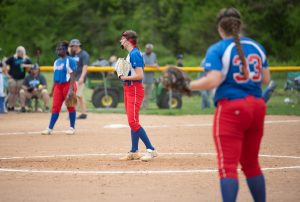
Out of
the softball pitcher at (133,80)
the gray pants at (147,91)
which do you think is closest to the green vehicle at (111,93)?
the gray pants at (147,91)

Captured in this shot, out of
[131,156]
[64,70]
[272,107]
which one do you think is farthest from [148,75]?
[131,156]

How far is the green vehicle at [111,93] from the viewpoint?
25047 millimetres

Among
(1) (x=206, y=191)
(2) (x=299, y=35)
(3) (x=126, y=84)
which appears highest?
(2) (x=299, y=35)

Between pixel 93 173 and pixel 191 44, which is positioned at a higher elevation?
pixel 191 44

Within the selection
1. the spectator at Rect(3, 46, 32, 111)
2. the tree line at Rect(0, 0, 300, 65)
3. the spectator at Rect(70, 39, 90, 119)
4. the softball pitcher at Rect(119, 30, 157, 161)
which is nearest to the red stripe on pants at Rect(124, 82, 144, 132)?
the softball pitcher at Rect(119, 30, 157, 161)

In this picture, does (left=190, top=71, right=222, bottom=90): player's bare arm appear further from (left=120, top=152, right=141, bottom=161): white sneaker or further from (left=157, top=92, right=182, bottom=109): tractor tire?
(left=157, top=92, right=182, bottom=109): tractor tire

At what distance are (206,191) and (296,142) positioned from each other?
627 centimetres

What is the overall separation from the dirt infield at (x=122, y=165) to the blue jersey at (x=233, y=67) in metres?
1.95

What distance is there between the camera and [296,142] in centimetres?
1468

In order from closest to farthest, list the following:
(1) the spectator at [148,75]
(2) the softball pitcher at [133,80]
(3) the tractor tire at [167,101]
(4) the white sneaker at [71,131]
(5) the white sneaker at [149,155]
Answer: (2) the softball pitcher at [133,80], (5) the white sneaker at [149,155], (4) the white sneaker at [71,131], (1) the spectator at [148,75], (3) the tractor tire at [167,101]

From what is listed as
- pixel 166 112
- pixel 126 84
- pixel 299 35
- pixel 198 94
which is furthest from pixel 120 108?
Result: pixel 299 35

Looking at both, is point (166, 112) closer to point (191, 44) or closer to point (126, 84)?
point (126, 84)

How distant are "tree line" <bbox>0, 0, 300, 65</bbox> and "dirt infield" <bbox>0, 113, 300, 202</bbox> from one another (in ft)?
128

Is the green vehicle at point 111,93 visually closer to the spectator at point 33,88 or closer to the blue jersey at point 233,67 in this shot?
the spectator at point 33,88
